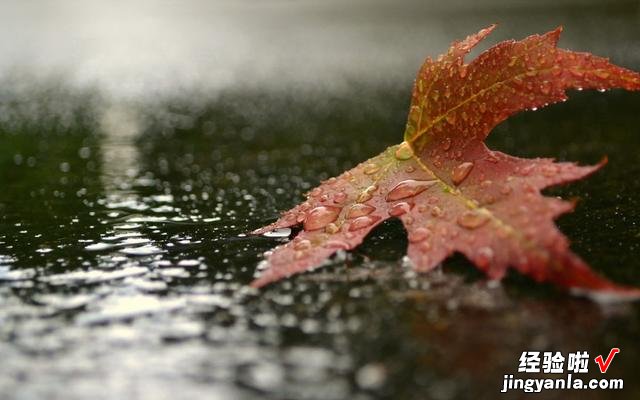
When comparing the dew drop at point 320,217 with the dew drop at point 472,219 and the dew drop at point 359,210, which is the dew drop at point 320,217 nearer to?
the dew drop at point 359,210

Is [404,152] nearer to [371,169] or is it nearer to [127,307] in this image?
[371,169]

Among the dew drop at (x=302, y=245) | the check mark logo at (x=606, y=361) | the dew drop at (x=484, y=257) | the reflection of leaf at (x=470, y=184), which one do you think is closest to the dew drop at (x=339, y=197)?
the reflection of leaf at (x=470, y=184)

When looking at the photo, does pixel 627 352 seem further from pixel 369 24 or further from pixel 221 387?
pixel 369 24

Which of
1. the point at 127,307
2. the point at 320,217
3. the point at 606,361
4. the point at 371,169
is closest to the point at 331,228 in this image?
the point at 320,217

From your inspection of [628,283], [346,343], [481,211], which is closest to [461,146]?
[481,211]

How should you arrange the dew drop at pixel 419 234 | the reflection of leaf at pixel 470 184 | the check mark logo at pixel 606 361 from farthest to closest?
the dew drop at pixel 419 234
the reflection of leaf at pixel 470 184
the check mark logo at pixel 606 361
